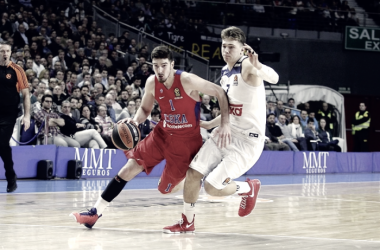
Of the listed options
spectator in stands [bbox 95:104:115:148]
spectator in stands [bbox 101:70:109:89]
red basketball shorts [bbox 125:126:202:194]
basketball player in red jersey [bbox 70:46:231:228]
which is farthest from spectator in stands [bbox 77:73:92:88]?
red basketball shorts [bbox 125:126:202:194]

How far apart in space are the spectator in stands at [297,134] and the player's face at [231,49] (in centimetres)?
1123

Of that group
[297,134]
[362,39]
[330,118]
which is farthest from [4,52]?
[362,39]

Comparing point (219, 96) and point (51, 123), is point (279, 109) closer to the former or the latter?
point (51, 123)

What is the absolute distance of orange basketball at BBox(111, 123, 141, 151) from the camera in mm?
5598

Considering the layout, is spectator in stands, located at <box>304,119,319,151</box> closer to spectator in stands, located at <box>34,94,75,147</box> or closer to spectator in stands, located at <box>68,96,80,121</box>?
spectator in stands, located at <box>68,96,80,121</box>

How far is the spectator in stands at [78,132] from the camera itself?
11849 millimetres

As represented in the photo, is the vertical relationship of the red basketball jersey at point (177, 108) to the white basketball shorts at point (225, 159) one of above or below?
above

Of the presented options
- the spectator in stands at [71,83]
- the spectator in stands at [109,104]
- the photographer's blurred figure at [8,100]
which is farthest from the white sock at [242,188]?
the spectator in stands at [71,83]

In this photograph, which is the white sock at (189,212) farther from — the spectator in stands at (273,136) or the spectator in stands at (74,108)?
the spectator in stands at (273,136)

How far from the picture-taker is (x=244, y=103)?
18.3 feet

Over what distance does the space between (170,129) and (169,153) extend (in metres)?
0.22

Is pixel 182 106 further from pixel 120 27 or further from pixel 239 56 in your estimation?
pixel 120 27

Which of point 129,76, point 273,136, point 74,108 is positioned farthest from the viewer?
point 273,136

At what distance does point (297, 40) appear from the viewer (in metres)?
23.5
